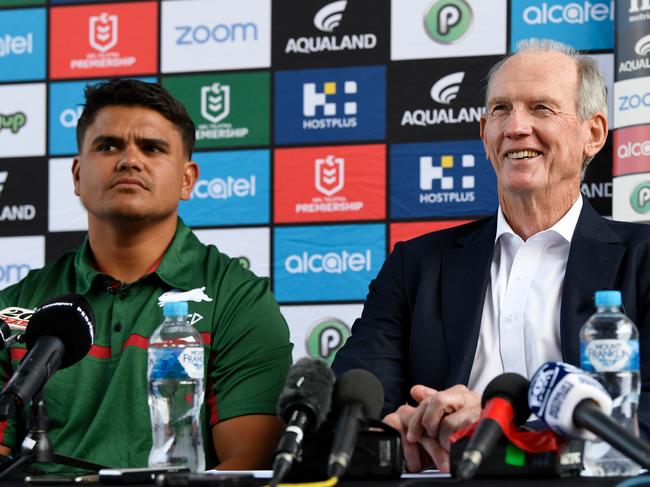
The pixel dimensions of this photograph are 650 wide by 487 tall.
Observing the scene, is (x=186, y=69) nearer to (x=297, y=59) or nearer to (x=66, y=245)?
(x=297, y=59)

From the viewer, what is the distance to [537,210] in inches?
89.5

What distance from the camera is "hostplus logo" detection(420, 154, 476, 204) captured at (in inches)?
123

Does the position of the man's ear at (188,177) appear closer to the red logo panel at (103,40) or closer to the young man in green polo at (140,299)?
the young man in green polo at (140,299)

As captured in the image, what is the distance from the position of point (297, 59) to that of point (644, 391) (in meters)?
1.76

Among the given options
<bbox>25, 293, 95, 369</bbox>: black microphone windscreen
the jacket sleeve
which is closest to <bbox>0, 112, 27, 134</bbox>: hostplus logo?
the jacket sleeve

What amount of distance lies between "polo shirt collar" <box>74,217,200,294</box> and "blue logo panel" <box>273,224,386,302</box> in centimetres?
67

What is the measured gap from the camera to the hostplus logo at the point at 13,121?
3445mm

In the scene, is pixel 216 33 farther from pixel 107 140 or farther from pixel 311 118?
pixel 107 140

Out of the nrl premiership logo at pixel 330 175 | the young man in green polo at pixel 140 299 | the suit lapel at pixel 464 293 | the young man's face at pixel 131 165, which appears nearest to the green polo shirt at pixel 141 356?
the young man in green polo at pixel 140 299

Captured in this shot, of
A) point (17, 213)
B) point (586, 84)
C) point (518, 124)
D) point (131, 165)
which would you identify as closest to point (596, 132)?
point (586, 84)

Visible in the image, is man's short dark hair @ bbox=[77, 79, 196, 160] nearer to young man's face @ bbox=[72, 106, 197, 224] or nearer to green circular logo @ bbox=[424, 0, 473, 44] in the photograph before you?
young man's face @ bbox=[72, 106, 197, 224]

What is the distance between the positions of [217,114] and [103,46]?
45cm

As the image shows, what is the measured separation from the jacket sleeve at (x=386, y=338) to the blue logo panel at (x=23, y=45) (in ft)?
5.43

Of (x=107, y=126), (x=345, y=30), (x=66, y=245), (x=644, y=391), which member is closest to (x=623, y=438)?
(x=644, y=391)
